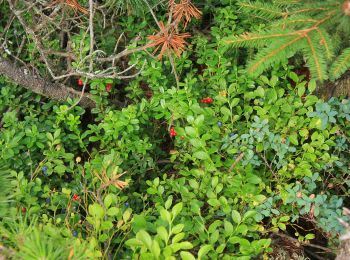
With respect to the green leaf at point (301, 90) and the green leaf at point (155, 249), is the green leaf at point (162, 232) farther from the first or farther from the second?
the green leaf at point (301, 90)

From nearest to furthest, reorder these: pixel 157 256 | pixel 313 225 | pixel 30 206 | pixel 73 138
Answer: pixel 157 256 < pixel 30 206 < pixel 313 225 < pixel 73 138

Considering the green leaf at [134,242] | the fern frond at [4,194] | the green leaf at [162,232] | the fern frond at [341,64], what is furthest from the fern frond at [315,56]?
the fern frond at [4,194]

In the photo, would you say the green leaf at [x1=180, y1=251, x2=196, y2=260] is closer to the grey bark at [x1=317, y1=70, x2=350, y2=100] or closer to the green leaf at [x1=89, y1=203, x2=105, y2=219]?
the green leaf at [x1=89, y1=203, x2=105, y2=219]

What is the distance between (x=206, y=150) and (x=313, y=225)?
0.67m

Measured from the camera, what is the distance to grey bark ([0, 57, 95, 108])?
246 centimetres

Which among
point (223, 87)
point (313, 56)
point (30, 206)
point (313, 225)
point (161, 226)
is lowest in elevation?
point (313, 225)

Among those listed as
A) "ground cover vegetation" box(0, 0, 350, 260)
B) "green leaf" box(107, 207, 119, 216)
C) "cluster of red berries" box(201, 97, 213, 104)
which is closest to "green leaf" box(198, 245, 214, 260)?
"ground cover vegetation" box(0, 0, 350, 260)

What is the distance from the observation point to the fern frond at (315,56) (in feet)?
4.82

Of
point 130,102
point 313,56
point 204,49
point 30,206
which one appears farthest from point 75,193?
point 313,56

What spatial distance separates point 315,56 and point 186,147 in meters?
0.96

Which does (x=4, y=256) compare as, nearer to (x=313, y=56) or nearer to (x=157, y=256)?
(x=157, y=256)

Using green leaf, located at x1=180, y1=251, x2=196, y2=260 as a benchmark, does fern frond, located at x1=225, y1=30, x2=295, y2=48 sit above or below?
above

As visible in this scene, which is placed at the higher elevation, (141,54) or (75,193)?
(141,54)

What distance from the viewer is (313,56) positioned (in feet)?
4.83
